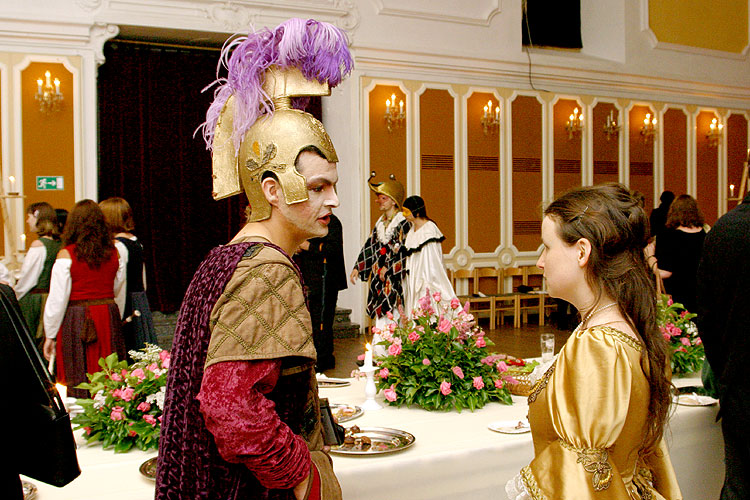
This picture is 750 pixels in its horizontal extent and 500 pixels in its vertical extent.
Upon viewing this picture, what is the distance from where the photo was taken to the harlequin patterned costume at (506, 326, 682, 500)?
5.38 ft

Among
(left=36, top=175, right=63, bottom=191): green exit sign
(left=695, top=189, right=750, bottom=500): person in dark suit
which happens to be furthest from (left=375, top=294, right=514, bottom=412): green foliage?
(left=36, top=175, right=63, bottom=191): green exit sign

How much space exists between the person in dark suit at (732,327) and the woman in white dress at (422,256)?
3.67 m

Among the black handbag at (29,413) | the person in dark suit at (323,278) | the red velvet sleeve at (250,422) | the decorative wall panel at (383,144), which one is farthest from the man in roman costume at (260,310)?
the decorative wall panel at (383,144)

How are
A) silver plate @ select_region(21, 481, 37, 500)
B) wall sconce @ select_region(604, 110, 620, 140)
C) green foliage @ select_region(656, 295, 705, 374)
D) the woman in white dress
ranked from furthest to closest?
1. wall sconce @ select_region(604, 110, 620, 140)
2. the woman in white dress
3. green foliage @ select_region(656, 295, 705, 374)
4. silver plate @ select_region(21, 481, 37, 500)

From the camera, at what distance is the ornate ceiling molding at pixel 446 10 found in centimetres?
964

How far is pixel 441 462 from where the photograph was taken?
2.30 meters

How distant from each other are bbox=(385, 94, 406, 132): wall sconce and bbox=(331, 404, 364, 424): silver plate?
7.16 metres

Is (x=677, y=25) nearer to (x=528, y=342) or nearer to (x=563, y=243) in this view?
(x=528, y=342)

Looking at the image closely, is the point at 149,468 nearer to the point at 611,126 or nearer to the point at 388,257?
the point at 388,257

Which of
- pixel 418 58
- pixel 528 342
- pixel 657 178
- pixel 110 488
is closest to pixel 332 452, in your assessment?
pixel 110 488

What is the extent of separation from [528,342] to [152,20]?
228 inches

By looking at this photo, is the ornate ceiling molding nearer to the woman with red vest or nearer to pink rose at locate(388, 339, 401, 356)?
the woman with red vest

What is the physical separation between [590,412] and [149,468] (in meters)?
1.29

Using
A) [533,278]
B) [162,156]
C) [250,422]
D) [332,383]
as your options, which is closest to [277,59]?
[250,422]
